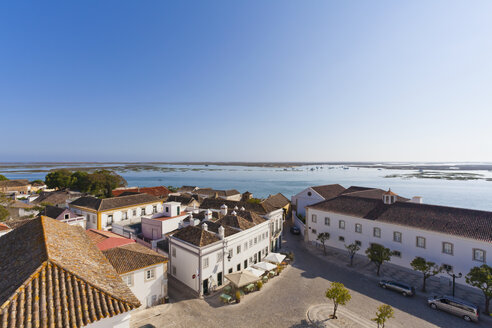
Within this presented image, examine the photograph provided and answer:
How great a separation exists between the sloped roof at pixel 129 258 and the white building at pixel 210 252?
3046mm

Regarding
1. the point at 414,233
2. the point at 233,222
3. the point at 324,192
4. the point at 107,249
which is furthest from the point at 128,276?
the point at 324,192

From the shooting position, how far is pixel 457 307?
19.8m

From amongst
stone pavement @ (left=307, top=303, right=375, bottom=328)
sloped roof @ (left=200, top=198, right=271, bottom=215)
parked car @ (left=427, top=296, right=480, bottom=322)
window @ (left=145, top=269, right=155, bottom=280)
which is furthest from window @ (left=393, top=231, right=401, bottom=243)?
window @ (left=145, top=269, right=155, bottom=280)

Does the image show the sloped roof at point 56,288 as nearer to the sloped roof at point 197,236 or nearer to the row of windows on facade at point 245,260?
the sloped roof at point 197,236

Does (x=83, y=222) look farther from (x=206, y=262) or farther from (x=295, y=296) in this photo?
(x=295, y=296)

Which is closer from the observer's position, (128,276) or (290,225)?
(128,276)

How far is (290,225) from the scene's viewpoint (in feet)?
172

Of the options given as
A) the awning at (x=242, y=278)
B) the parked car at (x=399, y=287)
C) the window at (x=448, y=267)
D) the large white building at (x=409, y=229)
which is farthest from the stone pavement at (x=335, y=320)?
the large white building at (x=409, y=229)

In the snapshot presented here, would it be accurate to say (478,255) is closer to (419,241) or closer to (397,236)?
(419,241)

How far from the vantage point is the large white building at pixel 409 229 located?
78.8ft

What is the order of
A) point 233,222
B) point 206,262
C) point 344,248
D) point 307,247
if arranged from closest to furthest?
point 206,262 < point 233,222 < point 344,248 < point 307,247

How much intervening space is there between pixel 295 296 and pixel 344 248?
608 inches

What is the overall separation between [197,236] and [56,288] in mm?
16032

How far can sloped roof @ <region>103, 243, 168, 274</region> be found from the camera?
65.5ft
